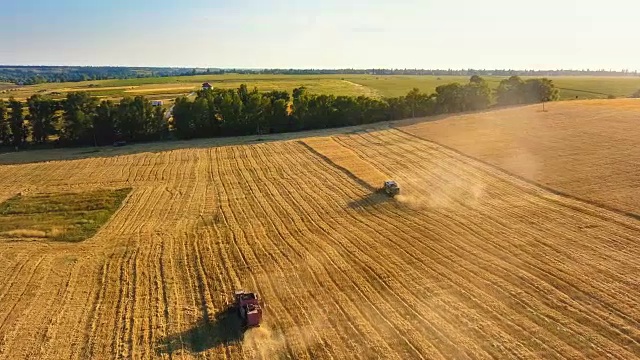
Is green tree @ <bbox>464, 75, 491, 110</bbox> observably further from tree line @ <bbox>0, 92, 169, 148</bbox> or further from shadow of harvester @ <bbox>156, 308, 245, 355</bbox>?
shadow of harvester @ <bbox>156, 308, 245, 355</bbox>

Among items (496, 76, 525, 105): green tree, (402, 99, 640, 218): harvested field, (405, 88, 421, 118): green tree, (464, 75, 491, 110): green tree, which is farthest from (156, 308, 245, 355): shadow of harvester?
(496, 76, 525, 105): green tree

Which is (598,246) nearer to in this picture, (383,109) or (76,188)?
(76,188)

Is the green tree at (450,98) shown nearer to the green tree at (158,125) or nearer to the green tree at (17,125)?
the green tree at (158,125)

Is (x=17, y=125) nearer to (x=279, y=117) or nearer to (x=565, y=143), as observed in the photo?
(x=279, y=117)

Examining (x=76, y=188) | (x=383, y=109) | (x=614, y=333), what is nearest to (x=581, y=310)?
(x=614, y=333)

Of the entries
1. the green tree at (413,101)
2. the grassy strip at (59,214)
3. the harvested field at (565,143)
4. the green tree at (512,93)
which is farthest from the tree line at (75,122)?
the green tree at (512,93)

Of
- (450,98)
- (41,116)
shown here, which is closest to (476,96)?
(450,98)
